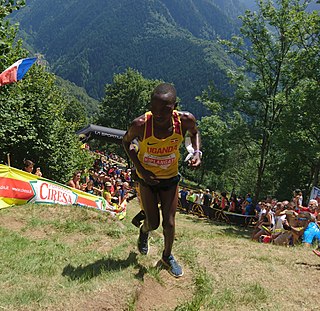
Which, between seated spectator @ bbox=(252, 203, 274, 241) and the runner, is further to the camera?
seated spectator @ bbox=(252, 203, 274, 241)

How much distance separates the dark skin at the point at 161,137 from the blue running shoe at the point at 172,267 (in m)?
0.08

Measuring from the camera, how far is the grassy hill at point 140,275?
3676 mm

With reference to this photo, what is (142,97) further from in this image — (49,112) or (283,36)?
(49,112)

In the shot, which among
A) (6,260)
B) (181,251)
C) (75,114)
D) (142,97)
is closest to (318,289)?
(181,251)

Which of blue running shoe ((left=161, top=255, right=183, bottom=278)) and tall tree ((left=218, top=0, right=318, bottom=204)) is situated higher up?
tall tree ((left=218, top=0, right=318, bottom=204))

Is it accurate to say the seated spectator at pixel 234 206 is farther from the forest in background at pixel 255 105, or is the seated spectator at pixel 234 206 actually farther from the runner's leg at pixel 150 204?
the runner's leg at pixel 150 204

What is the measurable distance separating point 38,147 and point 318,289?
477 inches

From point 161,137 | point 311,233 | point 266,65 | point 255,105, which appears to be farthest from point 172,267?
point 266,65

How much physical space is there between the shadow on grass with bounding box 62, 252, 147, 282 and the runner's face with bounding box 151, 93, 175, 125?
1935 millimetres

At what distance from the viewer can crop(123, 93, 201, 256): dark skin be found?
12.8 feet

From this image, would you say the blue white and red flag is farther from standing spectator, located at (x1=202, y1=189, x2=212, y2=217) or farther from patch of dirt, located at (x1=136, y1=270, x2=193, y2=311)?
standing spectator, located at (x1=202, y1=189, x2=212, y2=217)

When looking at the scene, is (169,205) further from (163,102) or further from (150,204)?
(163,102)

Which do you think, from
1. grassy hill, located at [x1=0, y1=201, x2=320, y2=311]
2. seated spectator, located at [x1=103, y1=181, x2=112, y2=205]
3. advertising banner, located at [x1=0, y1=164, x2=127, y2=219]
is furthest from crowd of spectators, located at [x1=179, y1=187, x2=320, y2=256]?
advertising banner, located at [x1=0, y1=164, x2=127, y2=219]

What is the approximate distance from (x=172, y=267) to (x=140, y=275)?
1.48 feet
